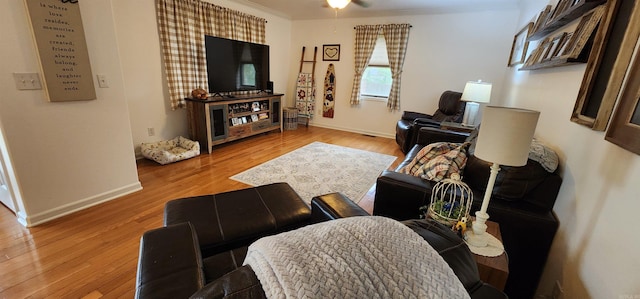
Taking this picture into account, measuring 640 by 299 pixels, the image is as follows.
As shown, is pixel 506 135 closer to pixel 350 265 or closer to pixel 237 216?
pixel 350 265

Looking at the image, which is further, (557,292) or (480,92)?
(480,92)

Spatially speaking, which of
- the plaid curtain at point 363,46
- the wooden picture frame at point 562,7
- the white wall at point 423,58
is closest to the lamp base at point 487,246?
the wooden picture frame at point 562,7

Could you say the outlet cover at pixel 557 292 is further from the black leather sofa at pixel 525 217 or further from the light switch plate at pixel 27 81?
the light switch plate at pixel 27 81

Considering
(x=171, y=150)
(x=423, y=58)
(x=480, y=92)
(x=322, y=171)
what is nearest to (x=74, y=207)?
(x=171, y=150)

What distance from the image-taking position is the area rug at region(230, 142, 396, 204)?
284 centimetres

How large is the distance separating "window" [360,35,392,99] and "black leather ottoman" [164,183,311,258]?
4.00m

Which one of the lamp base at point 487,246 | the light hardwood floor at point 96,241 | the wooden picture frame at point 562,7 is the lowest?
the light hardwood floor at point 96,241

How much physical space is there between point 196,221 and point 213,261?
31 centimetres

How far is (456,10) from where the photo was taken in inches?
164

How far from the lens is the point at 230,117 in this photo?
13.4ft

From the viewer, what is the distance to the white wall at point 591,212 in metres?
0.91

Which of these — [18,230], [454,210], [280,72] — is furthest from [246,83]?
[454,210]

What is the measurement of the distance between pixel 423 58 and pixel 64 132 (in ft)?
16.0

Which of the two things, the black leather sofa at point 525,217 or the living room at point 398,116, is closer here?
the living room at point 398,116
